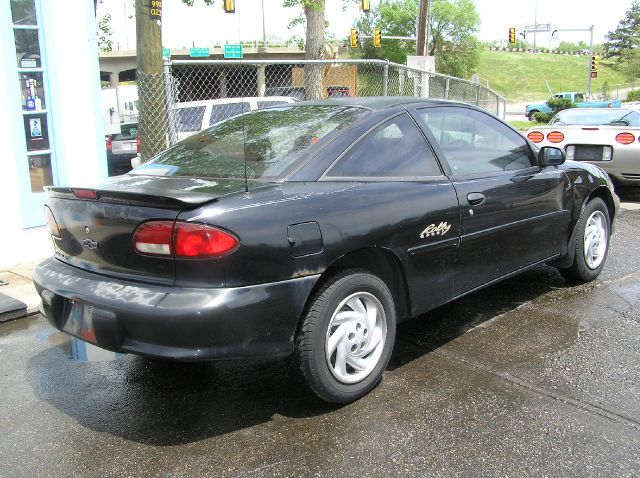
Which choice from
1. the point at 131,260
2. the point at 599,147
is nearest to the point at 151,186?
the point at 131,260

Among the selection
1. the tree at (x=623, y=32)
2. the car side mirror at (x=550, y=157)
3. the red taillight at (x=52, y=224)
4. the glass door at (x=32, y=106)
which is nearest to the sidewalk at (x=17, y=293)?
the glass door at (x=32, y=106)

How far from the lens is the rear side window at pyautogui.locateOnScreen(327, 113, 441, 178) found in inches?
133

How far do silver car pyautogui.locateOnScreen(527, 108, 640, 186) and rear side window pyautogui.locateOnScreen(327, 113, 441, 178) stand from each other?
5925 mm

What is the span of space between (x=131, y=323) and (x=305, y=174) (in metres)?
1.12

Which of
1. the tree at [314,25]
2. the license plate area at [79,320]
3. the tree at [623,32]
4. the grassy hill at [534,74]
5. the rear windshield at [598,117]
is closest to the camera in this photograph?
the license plate area at [79,320]

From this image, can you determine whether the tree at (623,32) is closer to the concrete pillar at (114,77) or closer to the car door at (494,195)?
the concrete pillar at (114,77)

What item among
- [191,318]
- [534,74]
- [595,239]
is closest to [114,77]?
[534,74]

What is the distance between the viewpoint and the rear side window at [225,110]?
10766 millimetres

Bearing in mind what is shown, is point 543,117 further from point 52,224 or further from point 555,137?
point 52,224

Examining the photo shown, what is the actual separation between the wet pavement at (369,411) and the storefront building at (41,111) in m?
2.30

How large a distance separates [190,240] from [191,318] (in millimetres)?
340

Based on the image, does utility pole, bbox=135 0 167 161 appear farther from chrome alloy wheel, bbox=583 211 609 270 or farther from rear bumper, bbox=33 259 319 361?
chrome alloy wheel, bbox=583 211 609 270

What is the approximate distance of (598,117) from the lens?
9906 millimetres

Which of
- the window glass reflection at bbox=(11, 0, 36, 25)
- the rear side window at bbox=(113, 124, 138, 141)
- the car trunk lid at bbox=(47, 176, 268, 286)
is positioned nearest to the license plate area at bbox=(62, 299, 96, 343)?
the car trunk lid at bbox=(47, 176, 268, 286)
